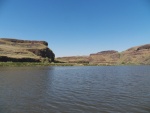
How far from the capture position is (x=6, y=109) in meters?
15.4

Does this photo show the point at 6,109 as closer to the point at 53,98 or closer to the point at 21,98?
the point at 21,98

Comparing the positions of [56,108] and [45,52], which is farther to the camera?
[45,52]

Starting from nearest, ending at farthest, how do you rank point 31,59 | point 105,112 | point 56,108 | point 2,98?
point 105,112
point 56,108
point 2,98
point 31,59

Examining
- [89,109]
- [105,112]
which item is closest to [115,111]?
[105,112]

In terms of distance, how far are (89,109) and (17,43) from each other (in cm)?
18851

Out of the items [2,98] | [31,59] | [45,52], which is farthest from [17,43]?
[2,98]

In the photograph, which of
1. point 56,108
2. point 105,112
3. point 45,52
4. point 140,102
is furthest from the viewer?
point 45,52

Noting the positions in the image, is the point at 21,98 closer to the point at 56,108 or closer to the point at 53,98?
the point at 53,98

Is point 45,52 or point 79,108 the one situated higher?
point 45,52

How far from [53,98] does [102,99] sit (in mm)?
4570

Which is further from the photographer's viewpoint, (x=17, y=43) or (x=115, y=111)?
(x=17, y=43)

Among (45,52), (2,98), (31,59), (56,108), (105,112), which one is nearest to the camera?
(105,112)

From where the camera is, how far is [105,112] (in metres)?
14.9

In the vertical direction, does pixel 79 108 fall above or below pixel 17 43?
below
